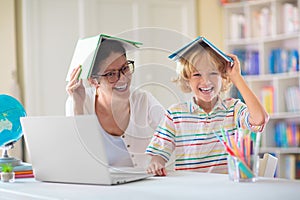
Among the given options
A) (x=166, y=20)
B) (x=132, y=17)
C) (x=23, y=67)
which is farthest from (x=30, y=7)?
(x=166, y=20)

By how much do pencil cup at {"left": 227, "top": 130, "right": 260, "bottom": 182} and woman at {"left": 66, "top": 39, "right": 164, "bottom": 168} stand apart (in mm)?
314

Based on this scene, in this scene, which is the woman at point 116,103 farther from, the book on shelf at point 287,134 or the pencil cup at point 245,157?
the book on shelf at point 287,134

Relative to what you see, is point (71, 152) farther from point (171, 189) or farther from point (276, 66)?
point (276, 66)

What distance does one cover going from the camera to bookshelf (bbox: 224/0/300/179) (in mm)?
4422

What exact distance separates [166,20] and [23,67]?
139cm

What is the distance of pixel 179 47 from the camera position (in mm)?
1445

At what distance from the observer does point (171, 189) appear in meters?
1.22

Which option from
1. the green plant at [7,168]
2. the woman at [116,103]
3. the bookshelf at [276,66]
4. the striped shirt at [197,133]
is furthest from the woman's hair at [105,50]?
the bookshelf at [276,66]

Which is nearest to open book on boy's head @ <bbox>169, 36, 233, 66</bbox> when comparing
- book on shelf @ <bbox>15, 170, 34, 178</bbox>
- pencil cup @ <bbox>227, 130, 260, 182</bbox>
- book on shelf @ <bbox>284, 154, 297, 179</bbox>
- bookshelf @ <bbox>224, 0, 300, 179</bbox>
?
pencil cup @ <bbox>227, 130, 260, 182</bbox>

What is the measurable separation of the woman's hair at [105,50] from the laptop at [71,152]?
143 millimetres

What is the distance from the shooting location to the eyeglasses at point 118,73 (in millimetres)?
1417

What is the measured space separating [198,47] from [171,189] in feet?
1.33

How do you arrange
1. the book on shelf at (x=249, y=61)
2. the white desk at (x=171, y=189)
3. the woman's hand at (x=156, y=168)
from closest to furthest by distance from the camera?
1. the white desk at (x=171, y=189)
2. the woman's hand at (x=156, y=168)
3. the book on shelf at (x=249, y=61)

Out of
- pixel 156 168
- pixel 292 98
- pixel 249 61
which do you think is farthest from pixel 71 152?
pixel 249 61
